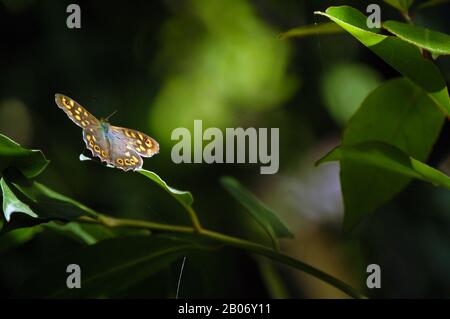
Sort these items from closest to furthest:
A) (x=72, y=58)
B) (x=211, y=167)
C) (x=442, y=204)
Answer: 1. (x=442, y=204)
2. (x=72, y=58)
3. (x=211, y=167)

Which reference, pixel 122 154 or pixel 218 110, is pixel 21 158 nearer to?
pixel 122 154

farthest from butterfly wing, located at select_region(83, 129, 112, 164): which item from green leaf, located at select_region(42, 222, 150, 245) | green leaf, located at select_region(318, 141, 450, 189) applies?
green leaf, located at select_region(318, 141, 450, 189)

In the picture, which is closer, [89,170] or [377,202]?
[377,202]

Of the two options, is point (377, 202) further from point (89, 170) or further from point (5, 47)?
point (5, 47)

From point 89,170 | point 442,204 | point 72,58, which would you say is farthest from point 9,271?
point 442,204

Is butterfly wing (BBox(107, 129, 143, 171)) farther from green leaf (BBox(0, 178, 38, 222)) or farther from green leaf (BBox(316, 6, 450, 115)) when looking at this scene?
green leaf (BBox(316, 6, 450, 115))
